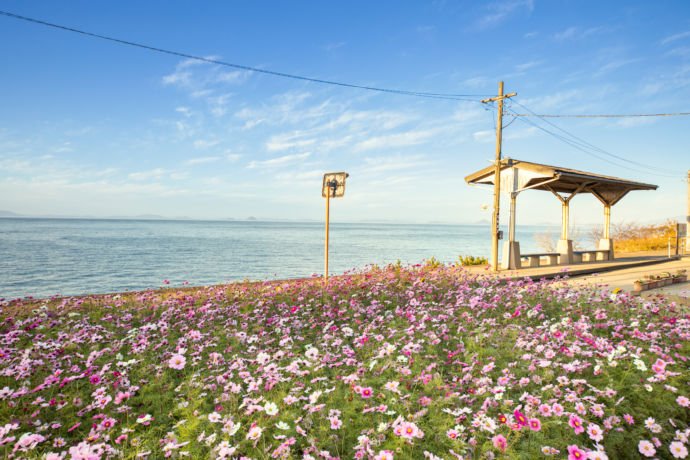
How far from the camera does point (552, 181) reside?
14.5 m

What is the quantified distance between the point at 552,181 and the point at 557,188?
4.96 metres

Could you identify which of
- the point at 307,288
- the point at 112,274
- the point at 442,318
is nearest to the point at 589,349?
the point at 442,318

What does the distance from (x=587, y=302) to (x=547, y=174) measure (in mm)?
9188

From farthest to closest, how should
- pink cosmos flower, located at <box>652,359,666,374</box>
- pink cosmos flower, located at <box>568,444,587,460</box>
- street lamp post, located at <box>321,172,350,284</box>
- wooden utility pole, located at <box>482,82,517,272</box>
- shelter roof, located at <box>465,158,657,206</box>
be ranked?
shelter roof, located at <box>465,158,657,206</box>
wooden utility pole, located at <box>482,82,517,272</box>
street lamp post, located at <box>321,172,350,284</box>
pink cosmos flower, located at <box>652,359,666,374</box>
pink cosmos flower, located at <box>568,444,587,460</box>

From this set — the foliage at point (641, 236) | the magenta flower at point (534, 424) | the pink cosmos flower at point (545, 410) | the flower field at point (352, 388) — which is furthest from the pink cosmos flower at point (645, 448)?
the foliage at point (641, 236)

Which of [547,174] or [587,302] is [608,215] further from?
[587,302]

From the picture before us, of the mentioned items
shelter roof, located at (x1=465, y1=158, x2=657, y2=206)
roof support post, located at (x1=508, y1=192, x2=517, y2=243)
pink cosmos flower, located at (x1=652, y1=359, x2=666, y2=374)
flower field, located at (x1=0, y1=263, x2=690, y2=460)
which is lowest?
flower field, located at (x1=0, y1=263, x2=690, y2=460)

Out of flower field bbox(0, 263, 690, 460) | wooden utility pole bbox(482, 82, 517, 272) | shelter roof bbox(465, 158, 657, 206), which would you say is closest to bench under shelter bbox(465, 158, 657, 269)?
shelter roof bbox(465, 158, 657, 206)

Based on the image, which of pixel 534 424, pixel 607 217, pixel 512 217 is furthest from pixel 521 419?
pixel 607 217

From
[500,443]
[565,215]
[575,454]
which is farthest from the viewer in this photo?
[565,215]

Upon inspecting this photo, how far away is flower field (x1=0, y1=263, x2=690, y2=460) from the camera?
2.56 m

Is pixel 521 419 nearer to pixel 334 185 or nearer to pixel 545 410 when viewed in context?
pixel 545 410

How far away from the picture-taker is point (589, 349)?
3.85 metres

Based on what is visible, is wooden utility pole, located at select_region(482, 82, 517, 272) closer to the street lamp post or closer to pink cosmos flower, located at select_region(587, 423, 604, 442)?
the street lamp post
